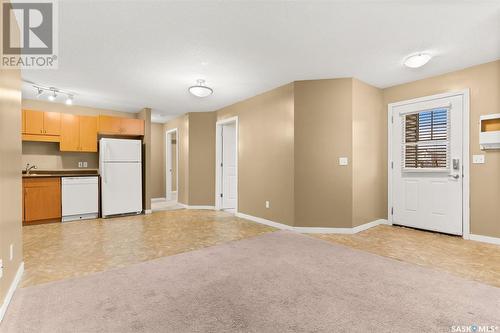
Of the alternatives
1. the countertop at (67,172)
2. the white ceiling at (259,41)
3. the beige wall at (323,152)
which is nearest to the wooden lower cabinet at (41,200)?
the countertop at (67,172)

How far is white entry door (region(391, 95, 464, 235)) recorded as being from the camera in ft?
12.5

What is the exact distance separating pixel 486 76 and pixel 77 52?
5596 mm

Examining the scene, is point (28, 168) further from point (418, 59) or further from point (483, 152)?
point (483, 152)

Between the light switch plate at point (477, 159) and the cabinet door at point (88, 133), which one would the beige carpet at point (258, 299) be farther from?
the cabinet door at point (88, 133)

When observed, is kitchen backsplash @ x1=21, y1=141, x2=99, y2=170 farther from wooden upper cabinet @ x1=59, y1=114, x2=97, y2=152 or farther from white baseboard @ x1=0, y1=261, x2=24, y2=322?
white baseboard @ x1=0, y1=261, x2=24, y2=322

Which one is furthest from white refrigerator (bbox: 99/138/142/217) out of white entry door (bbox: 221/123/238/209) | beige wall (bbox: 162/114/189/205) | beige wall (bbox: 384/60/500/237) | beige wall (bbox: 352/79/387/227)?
beige wall (bbox: 384/60/500/237)

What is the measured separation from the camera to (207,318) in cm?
175

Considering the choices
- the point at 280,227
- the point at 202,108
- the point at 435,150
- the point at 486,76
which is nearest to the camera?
the point at 486,76

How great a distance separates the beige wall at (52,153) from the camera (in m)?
5.13

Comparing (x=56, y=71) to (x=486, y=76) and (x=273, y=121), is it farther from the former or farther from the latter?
(x=486, y=76)

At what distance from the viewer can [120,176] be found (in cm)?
540

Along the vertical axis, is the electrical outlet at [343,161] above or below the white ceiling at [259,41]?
below

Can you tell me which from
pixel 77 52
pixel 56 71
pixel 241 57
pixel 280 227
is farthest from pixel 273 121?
pixel 56 71

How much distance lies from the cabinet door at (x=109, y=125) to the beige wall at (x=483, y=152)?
6466mm
